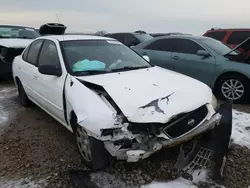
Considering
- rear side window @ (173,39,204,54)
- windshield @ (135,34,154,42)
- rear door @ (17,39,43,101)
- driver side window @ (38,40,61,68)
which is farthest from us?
windshield @ (135,34,154,42)

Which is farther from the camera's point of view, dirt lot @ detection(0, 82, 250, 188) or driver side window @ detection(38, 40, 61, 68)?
driver side window @ detection(38, 40, 61, 68)

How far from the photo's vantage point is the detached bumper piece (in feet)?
9.78

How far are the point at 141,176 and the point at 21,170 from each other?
1.41 m

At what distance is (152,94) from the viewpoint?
2984 mm

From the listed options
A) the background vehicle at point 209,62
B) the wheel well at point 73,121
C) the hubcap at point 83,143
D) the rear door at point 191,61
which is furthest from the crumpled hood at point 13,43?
the hubcap at point 83,143

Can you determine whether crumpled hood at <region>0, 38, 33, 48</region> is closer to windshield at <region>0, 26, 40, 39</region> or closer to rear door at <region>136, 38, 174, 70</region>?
windshield at <region>0, 26, 40, 39</region>

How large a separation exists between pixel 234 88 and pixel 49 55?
3.92 meters

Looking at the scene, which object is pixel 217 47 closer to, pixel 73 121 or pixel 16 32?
pixel 73 121

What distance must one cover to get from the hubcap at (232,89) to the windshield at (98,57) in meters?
2.50

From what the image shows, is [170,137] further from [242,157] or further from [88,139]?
[242,157]

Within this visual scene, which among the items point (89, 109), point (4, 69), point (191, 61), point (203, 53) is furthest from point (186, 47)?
point (4, 69)

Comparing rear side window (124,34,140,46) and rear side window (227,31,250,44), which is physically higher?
rear side window (227,31,250,44)

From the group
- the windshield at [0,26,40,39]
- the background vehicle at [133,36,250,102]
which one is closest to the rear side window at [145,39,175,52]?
the background vehicle at [133,36,250,102]

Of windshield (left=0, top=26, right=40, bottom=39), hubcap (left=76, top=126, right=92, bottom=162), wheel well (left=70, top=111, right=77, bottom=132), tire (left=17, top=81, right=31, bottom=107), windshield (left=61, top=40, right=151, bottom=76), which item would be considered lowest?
tire (left=17, top=81, right=31, bottom=107)
